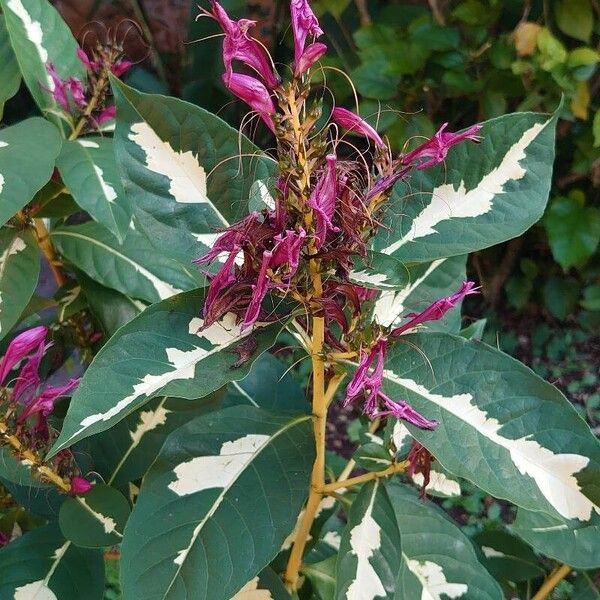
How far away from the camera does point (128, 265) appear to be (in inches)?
30.0

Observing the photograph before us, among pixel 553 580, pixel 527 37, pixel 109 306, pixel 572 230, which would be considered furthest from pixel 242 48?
pixel 572 230

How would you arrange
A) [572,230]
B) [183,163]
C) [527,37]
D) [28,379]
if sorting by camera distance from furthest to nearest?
[572,230] → [527,37] → [28,379] → [183,163]

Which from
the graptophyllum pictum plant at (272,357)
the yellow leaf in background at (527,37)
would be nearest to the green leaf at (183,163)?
the graptophyllum pictum plant at (272,357)

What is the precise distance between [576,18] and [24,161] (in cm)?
147

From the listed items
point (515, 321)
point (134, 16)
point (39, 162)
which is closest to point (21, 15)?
point (39, 162)

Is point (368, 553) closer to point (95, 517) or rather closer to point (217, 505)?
point (217, 505)

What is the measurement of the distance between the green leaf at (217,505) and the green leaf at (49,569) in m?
0.16

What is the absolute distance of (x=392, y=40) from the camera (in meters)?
1.90

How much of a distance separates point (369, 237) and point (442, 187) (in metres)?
0.12

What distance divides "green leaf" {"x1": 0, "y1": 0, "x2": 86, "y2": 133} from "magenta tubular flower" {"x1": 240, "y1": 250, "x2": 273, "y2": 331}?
485 mm

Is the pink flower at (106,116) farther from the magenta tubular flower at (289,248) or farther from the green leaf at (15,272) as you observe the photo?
the magenta tubular flower at (289,248)

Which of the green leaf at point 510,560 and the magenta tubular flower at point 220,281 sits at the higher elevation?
the magenta tubular flower at point 220,281

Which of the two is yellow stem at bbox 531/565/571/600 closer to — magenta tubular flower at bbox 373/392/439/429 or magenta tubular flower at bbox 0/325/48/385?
magenta tubular flower at bbox 373/392/439/429

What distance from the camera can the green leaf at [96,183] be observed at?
0.69 m
